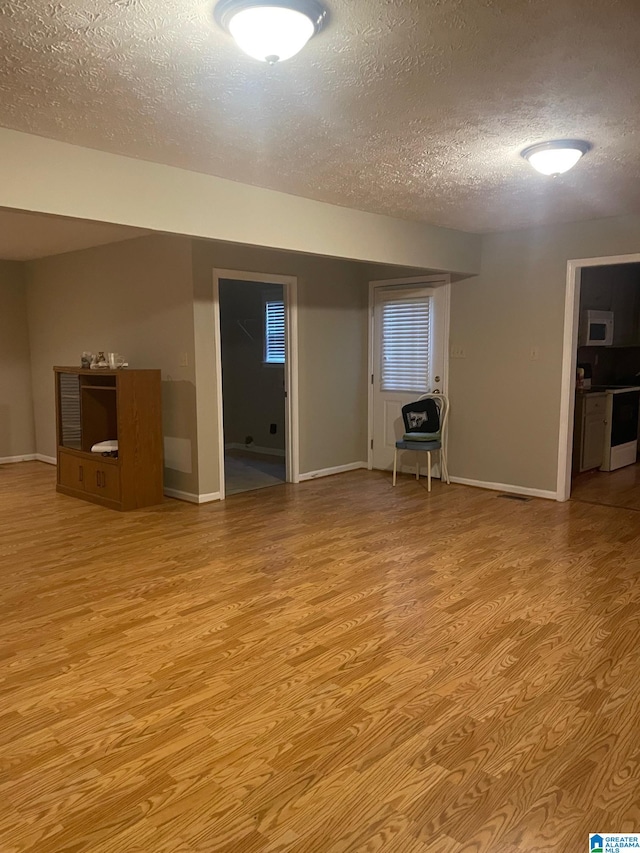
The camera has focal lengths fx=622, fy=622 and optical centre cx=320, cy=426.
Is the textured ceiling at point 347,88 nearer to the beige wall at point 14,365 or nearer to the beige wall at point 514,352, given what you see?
the beige wall at point 514,352

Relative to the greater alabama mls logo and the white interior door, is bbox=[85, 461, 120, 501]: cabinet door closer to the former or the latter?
the white interior door

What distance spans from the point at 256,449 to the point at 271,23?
6.46 m

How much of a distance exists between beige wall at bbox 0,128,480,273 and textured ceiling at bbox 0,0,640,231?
0.10 m

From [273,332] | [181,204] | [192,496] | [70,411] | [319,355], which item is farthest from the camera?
[273,332]

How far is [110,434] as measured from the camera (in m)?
6.03

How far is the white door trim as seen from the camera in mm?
5293

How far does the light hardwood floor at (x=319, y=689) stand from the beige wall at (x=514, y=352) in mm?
1199

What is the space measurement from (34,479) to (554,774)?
5.96 metres

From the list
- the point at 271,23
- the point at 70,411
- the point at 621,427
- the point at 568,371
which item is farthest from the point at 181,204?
the point at 621,427

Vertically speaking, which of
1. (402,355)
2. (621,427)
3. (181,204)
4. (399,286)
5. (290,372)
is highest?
(181,204)

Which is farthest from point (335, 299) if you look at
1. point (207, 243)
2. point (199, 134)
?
point (199, 134)

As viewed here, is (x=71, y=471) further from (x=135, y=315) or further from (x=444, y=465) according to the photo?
(x=444, y=465)

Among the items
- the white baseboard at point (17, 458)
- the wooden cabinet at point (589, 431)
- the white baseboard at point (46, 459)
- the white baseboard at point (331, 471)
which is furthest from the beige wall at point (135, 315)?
the wooden cabinet at point (589, 431)

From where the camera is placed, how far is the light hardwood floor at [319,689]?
6.11 feet
